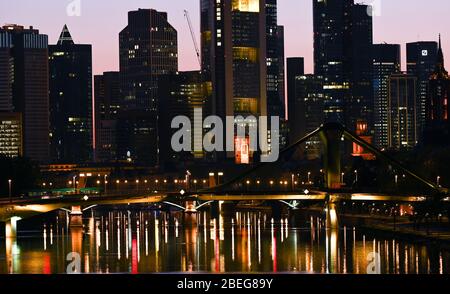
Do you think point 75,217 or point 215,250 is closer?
point 215,250

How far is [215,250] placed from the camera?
254 feet

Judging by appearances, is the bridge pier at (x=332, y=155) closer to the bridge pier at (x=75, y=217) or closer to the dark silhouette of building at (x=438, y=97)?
the bridge pier at (x=75, y=217)

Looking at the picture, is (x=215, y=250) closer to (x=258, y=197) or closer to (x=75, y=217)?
(x=258, y=197)

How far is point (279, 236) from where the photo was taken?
89.6m

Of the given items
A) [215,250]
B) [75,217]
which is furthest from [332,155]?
[215,250]

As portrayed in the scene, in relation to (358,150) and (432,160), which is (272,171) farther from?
(432,160)

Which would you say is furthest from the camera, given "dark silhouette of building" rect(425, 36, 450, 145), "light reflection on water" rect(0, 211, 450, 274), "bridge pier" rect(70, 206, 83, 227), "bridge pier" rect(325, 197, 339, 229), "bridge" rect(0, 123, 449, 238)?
"dark silhouette of building" rect(425, 36, 450, 145)

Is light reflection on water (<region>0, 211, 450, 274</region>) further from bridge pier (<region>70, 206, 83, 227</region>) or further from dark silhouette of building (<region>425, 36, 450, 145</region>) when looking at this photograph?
dark silhouette of building (<region>425, 36, 450, 145</region>)

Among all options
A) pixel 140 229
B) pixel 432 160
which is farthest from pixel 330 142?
pixel 140 229

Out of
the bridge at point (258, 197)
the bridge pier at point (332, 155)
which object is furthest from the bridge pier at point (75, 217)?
the bridge pier at point (332, 155)

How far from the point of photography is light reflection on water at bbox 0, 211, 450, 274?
64.6 metres

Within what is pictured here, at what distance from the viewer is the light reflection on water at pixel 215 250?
64.6m

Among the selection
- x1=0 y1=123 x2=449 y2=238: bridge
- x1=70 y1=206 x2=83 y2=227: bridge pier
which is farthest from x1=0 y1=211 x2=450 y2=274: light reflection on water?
x1=0 y1=123 x2=449 y2=238: bridge
